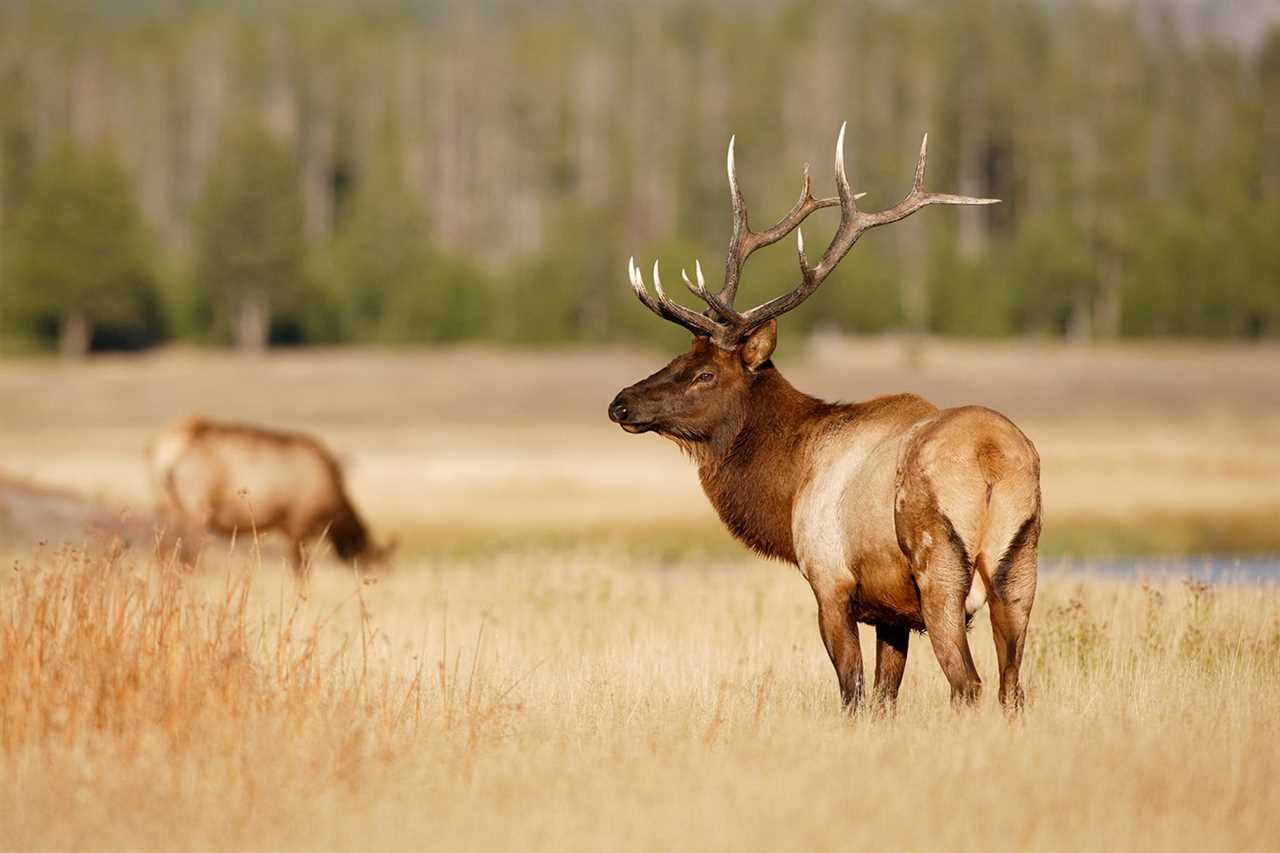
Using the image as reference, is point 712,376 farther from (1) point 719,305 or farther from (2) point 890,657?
(2) point 890,657

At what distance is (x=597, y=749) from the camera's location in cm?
708

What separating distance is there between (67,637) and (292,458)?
29.0 ft

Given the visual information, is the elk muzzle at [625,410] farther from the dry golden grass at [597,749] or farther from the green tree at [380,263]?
the green tree at [380,263]

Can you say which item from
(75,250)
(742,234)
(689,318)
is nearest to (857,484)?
(689,318)

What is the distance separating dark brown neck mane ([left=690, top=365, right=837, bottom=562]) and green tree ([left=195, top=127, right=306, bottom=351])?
4776 centimetres

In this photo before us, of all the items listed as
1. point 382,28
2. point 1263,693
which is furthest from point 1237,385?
point 382,28

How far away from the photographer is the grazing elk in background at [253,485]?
15609 millimetres

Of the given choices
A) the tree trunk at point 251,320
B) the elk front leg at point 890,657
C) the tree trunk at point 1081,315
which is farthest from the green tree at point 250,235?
the elk front leg at point 890,657

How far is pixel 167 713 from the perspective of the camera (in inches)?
273

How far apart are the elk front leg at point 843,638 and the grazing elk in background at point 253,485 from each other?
27.0 ft

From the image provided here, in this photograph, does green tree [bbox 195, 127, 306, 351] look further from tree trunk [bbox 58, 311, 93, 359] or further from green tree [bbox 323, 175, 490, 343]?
tree trunk [bbox 58, 311, 93, 359]

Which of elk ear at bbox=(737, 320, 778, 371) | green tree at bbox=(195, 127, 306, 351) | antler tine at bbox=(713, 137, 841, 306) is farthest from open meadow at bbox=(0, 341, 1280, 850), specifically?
green tree at bbox=(195, 127, 306, 351)

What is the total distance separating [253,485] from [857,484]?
936 centimetres

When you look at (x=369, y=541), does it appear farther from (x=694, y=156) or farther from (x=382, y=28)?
(x=382, y=28)
